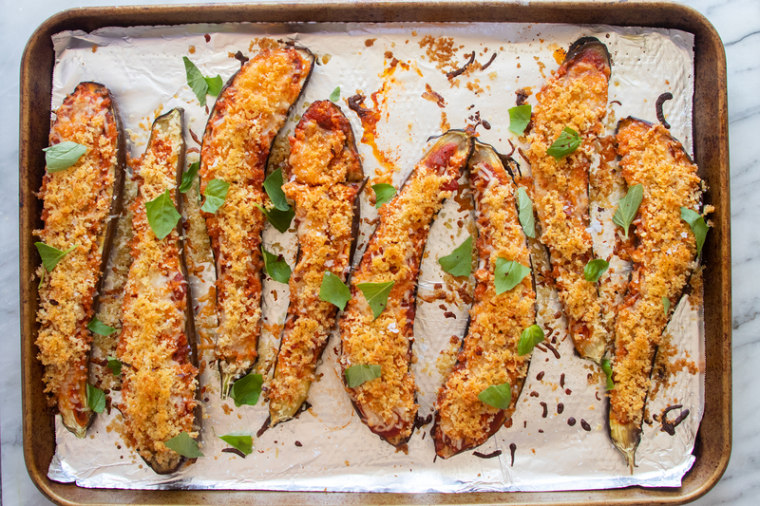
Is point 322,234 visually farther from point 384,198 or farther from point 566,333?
point 566,333

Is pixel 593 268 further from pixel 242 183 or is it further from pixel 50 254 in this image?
pixel 50 254

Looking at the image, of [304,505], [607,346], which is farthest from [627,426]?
[304,505]

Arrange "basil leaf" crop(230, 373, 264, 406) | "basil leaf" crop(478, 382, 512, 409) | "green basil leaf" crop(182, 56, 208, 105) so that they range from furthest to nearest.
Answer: "green basil leaf" crop(182, 56, 208, 105) → "basil leaf" crop(230, 373, 264, 406) → "basil leaf" crop(478, 382, 512, 409)

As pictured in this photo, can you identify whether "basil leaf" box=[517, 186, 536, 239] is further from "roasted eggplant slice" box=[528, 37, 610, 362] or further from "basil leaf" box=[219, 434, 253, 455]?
"basil leaf" box=[219, 434, 253, 455]

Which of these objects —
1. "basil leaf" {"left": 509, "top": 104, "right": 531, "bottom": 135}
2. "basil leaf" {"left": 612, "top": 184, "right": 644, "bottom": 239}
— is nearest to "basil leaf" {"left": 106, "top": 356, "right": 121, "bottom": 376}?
"basil leaf" {"left": 509, "top": 104, "right": 531, "bottom": 135}

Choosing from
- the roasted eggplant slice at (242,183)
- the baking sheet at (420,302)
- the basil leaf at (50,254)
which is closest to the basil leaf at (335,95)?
the baking sheet at (420,302)

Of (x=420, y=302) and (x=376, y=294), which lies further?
(x=420, y=302)

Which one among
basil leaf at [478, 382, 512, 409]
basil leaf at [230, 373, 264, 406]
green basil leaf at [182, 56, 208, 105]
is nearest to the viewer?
basil leaf at [478, 382, 512, 409]

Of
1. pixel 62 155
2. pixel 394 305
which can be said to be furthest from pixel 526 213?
pixel 62 155
